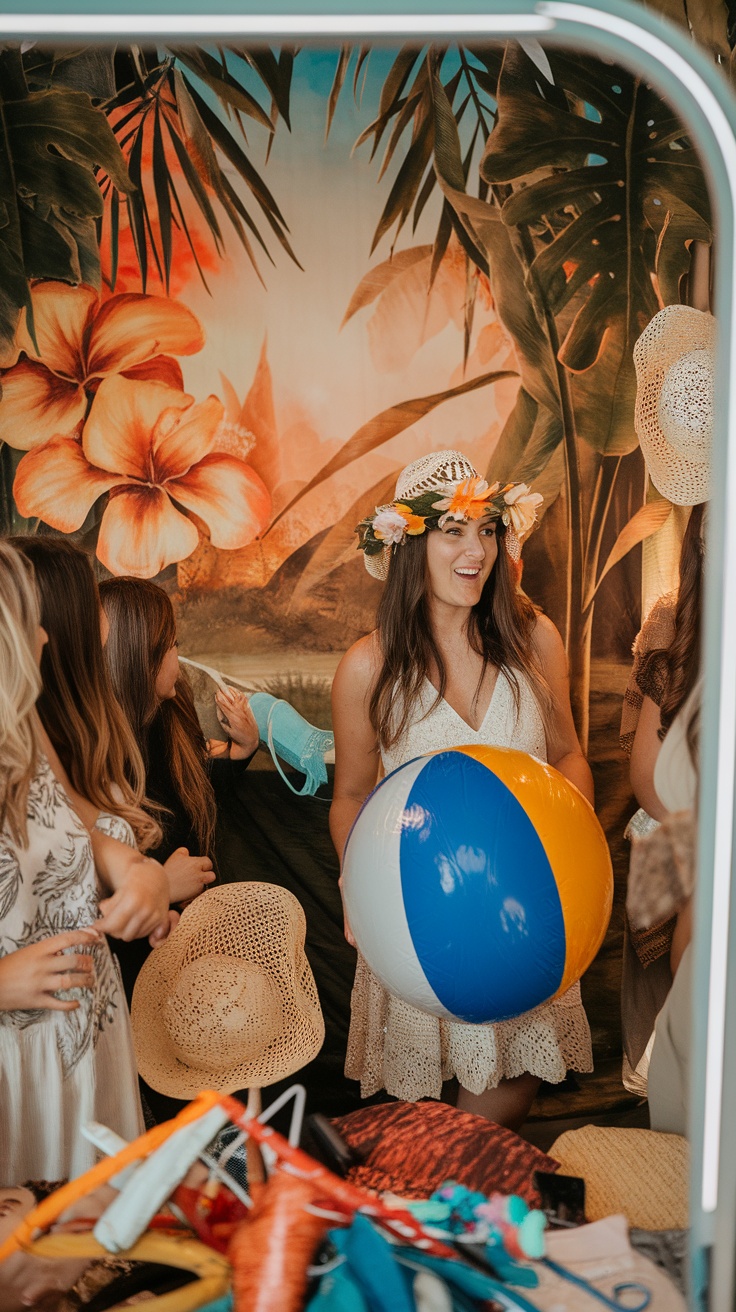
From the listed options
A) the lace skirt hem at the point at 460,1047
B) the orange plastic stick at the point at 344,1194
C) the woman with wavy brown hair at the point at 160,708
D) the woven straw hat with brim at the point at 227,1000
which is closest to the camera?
the orange plastic stick at the point at 344,1194

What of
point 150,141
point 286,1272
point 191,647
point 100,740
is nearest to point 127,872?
point 100,740

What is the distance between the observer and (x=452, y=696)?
9.59 ft

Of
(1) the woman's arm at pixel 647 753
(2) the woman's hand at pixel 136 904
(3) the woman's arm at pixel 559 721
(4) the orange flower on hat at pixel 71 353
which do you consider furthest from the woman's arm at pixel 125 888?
(4) the orange flower on hat at pixel 71 353

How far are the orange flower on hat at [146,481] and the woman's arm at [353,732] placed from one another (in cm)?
118

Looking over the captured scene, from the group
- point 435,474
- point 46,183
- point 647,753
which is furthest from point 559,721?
point 46,183

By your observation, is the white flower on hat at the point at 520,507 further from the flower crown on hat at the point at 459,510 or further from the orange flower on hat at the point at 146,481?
the orange flower on hat at the point at 146,481

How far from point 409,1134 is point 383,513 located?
5.70 ft

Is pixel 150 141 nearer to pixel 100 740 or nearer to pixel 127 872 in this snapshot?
pixel 100 740

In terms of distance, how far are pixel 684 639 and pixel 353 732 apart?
105 cm

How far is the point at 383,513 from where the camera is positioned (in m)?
2.93

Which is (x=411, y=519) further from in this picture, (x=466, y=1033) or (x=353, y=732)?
(x=466, y=1033)

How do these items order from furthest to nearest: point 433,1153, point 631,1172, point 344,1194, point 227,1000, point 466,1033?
point 466,1033, point 227,1000, point 631,1172, point 433,1153, point 344,1194

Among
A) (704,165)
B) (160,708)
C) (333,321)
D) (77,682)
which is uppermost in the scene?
(704,165)

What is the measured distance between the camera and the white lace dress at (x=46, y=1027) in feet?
6.02
